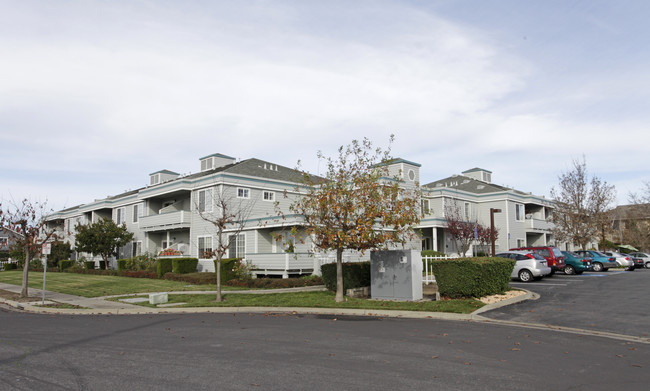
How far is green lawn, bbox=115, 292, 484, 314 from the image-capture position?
14281 millimetres

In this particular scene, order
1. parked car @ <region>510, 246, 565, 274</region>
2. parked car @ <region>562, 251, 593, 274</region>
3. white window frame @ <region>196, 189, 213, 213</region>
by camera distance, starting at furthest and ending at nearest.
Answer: white window frame @ <region>196, 189, 213, 213</region>
parked car @ <region>562, 251, 593, 274</region>
parked car @ <region>510, 246, 565, 274</region>

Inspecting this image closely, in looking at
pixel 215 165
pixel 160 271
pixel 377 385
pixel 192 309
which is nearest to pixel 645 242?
pixel 215 165

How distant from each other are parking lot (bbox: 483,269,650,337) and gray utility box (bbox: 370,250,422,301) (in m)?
2.76

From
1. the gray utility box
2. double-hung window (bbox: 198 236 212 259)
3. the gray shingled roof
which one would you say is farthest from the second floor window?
the gray shingled roof

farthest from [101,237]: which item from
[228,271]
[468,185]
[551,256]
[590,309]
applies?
[590,309]

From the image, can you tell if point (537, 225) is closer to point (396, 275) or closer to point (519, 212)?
point (519, 212)

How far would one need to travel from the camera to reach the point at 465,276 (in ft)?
51.5

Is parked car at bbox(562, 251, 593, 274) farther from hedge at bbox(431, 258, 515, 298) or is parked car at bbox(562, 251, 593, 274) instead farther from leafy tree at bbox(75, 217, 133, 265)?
leafy tree at bbox(75, 217, 133, 265)

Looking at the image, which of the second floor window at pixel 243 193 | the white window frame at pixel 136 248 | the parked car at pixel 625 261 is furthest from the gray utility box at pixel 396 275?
the white window frame at pixel 136 248

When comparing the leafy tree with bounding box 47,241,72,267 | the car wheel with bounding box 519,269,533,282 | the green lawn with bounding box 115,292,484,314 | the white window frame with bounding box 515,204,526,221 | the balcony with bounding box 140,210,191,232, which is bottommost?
the green lawn with bounding box 115,292,484,314

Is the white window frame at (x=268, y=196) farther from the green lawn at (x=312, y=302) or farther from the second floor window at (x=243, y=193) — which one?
the green lawn at (x=312, y=302)

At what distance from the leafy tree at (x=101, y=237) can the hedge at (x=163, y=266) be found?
10333mm

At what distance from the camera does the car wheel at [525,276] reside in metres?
23.8

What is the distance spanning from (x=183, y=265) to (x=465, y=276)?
18.9m
